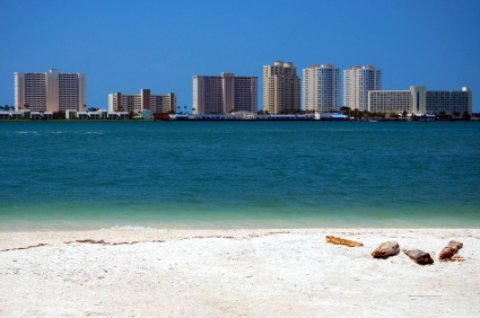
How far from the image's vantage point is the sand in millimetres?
8102

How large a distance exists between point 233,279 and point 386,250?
8.62ft

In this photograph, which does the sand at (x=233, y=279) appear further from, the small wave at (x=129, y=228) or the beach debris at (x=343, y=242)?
the small wave at (x=129, y=228)

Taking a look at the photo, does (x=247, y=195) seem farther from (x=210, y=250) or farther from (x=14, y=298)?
(x=14, y=298)

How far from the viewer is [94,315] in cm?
776

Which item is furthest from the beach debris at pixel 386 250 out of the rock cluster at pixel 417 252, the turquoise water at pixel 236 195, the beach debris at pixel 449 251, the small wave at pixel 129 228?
the small wave at pixel 129 228

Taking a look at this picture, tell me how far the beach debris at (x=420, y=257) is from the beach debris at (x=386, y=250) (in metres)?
0.24

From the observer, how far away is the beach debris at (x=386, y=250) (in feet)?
34.9

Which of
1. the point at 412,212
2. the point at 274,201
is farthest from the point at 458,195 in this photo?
the point at 274,201

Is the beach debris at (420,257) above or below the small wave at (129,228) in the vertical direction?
above

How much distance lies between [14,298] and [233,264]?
133 inches

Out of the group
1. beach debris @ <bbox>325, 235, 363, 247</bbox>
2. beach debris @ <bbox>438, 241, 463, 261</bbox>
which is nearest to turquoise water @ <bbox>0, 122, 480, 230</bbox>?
beach debris @ <bbox>325, 235, 363, 247</bbox>

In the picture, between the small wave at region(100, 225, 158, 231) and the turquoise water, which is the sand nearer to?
the small wave at region(100, 225, 158, 231)

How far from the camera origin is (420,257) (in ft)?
34.0

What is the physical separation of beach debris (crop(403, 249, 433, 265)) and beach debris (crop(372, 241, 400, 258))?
242mm
